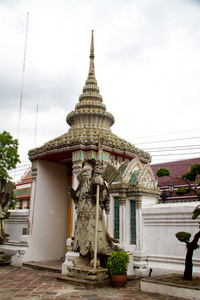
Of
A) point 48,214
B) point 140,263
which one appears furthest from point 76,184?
point 140,263

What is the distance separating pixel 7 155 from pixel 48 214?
10.9ft

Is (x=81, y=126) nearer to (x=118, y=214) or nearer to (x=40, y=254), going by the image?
(x=118, y=214)

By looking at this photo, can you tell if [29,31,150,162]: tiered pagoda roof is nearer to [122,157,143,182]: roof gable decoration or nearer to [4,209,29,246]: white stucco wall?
[122,157,143,182]: roof gable decoration

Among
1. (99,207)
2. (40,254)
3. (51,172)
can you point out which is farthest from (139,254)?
(51,172)

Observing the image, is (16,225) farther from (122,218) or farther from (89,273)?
(89,273)

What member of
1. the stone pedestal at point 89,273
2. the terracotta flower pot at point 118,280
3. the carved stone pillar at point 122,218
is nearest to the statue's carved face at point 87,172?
the carved stone pillar at point 122,218

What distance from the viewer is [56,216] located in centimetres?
1145

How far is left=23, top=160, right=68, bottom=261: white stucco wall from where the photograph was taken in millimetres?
10617

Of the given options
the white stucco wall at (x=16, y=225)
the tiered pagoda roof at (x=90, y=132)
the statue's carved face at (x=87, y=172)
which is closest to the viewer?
the statue's carved face at (x=87, y=172)

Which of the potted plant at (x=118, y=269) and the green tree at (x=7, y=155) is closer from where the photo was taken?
the potted plant at (x=118, y=269)

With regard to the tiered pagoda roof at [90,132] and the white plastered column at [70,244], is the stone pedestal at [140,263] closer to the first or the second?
the white plastered column at [70,244]

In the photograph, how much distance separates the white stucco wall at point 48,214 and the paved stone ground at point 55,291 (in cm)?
272

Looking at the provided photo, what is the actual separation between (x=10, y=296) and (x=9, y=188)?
20.3 feet

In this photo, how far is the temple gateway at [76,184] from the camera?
27.8ft
